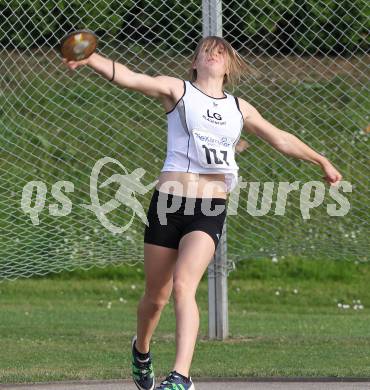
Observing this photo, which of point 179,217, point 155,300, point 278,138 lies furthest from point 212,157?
point 155,300

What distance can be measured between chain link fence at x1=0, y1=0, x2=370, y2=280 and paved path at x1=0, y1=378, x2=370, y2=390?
97.4 inches

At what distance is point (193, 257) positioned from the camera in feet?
19.0

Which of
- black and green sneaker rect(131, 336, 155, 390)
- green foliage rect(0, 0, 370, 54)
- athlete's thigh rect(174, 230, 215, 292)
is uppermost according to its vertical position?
green foliage rect(0, 0, 370, 54)

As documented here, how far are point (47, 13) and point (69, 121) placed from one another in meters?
1.00

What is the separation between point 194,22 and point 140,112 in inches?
38.6

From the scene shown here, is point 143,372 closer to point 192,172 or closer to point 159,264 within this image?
point 159,264

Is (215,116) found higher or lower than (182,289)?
higher

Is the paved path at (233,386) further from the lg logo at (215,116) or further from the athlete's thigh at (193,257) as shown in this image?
the lg logo at (215,116)

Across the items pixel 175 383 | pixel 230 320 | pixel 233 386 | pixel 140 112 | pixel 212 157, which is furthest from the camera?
pixel 230 320

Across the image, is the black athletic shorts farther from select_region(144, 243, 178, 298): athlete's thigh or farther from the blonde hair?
the blonde hair

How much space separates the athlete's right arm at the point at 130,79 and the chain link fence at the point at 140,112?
→ 318 cm

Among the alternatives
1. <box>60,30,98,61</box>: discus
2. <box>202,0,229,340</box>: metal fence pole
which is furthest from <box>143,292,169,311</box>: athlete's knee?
<box>202,0,229,340</box>: metal fence pole

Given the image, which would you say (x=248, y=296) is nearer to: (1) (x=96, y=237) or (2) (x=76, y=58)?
(1) (x=96, y=237)

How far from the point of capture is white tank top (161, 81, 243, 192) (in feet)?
19.6
